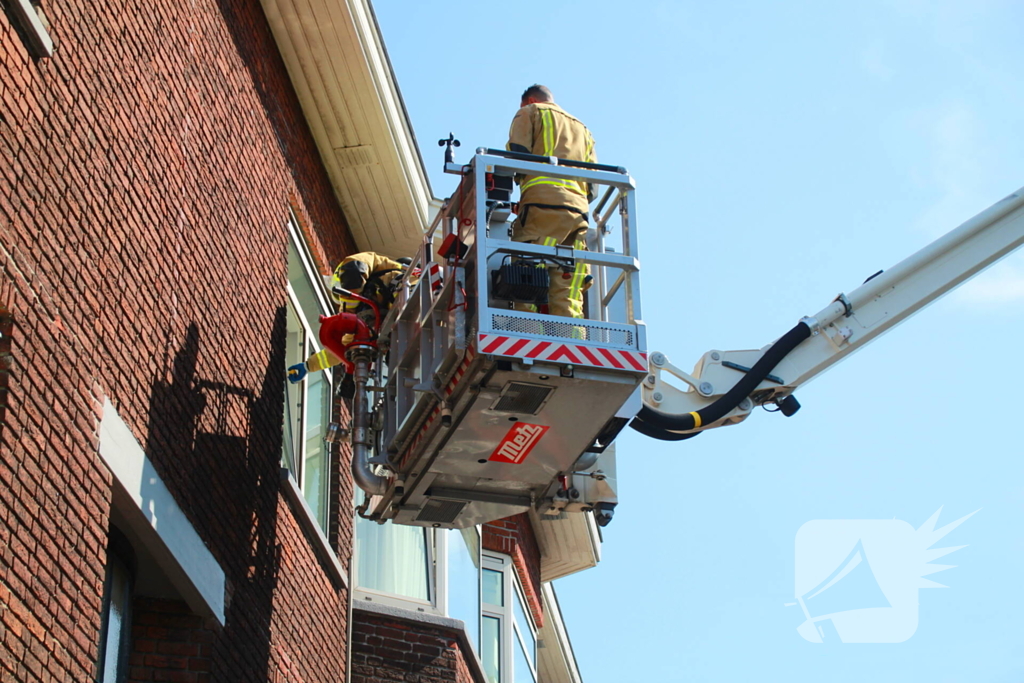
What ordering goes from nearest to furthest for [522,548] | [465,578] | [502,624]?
[465,578]
[502,624]
[522,548]

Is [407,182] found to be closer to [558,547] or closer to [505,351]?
[505,351]

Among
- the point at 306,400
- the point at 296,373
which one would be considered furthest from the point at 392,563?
the point at 296,373

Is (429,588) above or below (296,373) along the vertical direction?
below

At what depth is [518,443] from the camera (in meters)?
9.80

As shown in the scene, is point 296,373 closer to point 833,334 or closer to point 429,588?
point 429,588

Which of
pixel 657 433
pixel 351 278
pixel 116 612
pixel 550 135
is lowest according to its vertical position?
pixel 116 612

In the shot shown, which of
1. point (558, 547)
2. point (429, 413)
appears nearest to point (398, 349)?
point (429, 413)

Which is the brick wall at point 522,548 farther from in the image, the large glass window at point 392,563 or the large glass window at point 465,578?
the large glass window at point 392,563

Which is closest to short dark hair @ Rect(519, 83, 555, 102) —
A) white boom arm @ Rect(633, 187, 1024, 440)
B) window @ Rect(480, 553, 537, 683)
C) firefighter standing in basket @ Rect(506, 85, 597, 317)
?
firefighter standing in basket @ Rect(506, 85, 597, 317)

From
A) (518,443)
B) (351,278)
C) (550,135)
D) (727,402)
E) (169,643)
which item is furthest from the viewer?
(727,402)

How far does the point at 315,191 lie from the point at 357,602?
3983mm

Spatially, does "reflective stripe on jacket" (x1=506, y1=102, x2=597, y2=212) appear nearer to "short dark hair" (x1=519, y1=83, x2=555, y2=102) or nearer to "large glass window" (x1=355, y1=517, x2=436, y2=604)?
"short dark hair" (x1=519, y1=83, x2=555, y2=102)

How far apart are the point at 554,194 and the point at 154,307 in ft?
8.95

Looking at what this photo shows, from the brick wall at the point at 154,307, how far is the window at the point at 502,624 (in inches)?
166
